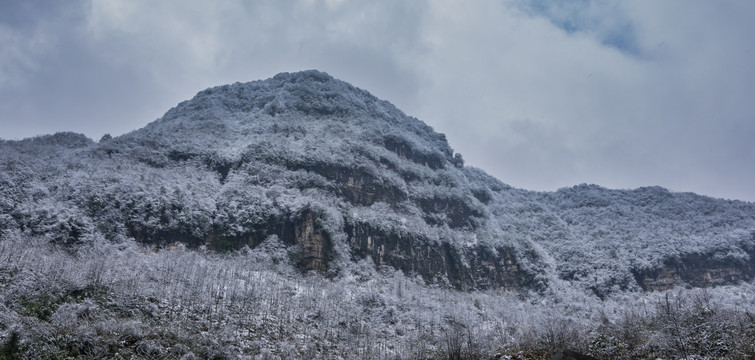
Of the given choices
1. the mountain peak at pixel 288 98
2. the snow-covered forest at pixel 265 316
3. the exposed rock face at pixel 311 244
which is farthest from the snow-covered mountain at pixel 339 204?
the snow-covered forest at pixel 265 316

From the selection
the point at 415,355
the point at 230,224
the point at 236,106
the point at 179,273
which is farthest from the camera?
the point at 236,106

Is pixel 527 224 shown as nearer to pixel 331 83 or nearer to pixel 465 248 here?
pixel 465 248

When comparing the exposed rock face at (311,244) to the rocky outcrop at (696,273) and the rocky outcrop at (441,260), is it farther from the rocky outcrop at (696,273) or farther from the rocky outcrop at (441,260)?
the rocky outcrop at (696,273)

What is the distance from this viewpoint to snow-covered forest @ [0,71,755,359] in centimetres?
4062

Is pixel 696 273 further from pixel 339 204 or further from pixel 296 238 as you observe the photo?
pixel 296 238

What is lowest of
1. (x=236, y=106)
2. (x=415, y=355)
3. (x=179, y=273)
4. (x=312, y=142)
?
(x=415, y=355)

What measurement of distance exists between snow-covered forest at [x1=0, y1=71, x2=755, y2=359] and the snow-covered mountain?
0.47m

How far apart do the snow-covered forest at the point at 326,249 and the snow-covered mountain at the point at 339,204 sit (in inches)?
18.4

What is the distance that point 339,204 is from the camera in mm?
98188

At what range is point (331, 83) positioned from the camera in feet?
486

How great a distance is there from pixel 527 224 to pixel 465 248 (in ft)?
122

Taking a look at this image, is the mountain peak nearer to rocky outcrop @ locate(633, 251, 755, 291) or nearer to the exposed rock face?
the exposed rock face

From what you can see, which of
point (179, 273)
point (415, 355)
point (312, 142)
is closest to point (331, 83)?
point (312, 142)

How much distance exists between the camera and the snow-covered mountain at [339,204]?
73625 millimetres
